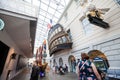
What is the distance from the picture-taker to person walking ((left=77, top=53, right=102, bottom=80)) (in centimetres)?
238

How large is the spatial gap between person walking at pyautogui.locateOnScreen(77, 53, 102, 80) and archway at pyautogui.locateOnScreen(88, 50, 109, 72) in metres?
4.98

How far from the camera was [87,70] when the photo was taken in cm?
251

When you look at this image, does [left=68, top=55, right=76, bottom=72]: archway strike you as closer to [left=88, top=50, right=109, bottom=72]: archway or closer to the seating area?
[left=88, top=50, right=109, bottom=72]: archway

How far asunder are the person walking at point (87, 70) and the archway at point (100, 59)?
4.98m

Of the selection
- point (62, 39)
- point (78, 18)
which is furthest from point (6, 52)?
point (78, 18)

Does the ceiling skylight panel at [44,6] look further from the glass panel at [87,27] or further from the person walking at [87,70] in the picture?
the person walking at [87,70]

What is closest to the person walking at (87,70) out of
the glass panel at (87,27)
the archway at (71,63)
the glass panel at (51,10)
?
the glass panel at (87,27)

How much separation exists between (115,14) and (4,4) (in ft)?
20.5

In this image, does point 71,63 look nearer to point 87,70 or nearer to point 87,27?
point 87,27

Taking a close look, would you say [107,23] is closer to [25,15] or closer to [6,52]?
[25,15]

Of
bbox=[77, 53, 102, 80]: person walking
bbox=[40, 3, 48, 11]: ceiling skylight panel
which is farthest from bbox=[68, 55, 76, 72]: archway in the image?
bbox=[40, 3, 48, 11]: ceiling skylight panel

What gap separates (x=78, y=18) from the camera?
29.9ft

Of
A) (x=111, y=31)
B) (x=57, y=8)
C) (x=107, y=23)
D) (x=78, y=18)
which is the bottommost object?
(x=111, y=31)

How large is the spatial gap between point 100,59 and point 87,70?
5.34 m
